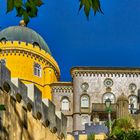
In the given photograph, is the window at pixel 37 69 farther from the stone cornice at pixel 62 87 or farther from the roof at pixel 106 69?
the roof at pixel 106 69

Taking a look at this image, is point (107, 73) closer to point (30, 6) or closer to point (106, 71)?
point (106, 71)

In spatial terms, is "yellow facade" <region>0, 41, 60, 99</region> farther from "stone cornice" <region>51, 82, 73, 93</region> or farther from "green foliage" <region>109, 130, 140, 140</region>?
"green foliage" <region>109, 130, 140, 140</region>

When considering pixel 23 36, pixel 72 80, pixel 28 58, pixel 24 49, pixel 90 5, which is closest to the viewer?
pixel 90 5

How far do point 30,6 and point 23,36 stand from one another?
63.2m

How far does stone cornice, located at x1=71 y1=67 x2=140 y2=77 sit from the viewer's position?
223 ft

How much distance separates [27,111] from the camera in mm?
18406

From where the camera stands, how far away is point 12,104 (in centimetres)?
1675

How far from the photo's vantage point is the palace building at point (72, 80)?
213 feet

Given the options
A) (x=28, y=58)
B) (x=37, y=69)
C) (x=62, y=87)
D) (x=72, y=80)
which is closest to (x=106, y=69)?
(x=72, y=80)

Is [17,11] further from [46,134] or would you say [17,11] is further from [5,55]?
[5,55]

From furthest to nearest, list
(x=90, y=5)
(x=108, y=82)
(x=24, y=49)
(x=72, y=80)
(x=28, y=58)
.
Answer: (x=72, y=80), (x=108, y=82), (x=28, y=58), (x=24, y=49), (x=90, y=5)

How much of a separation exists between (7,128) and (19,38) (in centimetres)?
5130

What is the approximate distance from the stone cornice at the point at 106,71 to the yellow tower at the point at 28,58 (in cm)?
285

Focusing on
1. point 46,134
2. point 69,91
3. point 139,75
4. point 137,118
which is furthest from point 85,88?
point 46,134
